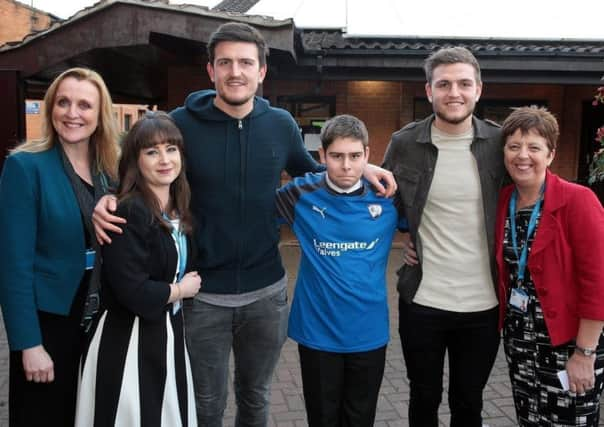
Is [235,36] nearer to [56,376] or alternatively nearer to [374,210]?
[374,210]

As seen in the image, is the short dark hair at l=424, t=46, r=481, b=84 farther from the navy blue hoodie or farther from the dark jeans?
the dark jeans

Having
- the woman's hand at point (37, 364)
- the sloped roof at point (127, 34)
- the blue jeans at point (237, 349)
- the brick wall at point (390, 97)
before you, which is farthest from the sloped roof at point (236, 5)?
the woman's hand at point (37, 364)

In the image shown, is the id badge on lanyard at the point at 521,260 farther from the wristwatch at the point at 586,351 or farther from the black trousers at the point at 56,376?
the black trousers at the point at 56,376

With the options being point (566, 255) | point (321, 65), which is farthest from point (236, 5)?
point (566, 255)

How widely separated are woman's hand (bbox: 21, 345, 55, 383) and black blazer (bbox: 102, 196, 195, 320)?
1.18 feet

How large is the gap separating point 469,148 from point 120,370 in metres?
1.92

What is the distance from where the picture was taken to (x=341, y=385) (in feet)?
8.88

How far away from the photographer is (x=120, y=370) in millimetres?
2201

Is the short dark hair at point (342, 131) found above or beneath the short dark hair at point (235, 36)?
beneath

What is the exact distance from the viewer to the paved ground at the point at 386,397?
3.81 meters

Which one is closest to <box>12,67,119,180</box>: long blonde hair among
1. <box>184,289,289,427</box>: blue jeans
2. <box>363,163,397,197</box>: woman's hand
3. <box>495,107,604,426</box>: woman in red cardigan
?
<box>184,289,289,427</box>: blue jeans

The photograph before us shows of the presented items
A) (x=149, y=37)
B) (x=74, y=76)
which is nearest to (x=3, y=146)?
(x=149, y=37)

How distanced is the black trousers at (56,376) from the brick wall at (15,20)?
64.0 feet

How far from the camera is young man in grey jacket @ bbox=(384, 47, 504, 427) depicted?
2.75 metres
